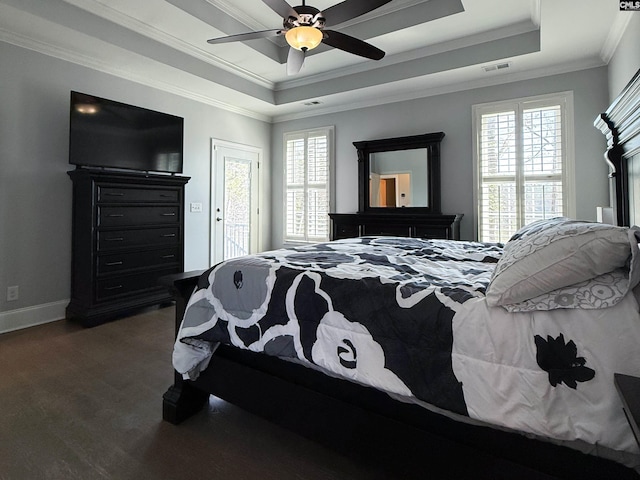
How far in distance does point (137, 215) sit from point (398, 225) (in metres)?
3.01

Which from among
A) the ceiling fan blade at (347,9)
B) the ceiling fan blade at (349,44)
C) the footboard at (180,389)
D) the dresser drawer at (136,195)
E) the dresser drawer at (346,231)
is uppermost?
the ceiling fan blade at (347,9)

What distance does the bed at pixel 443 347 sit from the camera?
958 millimetres

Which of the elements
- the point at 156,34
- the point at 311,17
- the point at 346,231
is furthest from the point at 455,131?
the point at 156,34

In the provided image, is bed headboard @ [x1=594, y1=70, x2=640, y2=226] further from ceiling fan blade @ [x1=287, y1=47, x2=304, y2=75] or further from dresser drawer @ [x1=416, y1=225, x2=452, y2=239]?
ceiling fan blade @ [x1=287, y1=47, x2=304, y2=75]

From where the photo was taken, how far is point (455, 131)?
176 inches

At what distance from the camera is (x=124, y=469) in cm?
147

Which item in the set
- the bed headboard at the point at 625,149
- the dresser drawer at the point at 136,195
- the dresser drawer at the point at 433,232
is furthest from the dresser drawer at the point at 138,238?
the bed headboard at the point at 625,149

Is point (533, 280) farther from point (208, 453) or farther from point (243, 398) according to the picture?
point (208, 453)

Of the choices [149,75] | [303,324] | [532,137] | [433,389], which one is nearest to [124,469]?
[303,324]

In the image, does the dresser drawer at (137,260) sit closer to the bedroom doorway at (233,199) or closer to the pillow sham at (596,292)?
the bedroom doorway at (233,199)

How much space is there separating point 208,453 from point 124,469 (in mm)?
334

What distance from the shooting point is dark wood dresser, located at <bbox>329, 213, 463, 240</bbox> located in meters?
4.14

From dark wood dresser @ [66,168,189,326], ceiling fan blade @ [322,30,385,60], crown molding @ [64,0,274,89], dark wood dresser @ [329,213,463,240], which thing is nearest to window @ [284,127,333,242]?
dark wood dresser @ [329,213,463,240]

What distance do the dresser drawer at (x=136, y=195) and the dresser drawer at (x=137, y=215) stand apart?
3.0 inches
